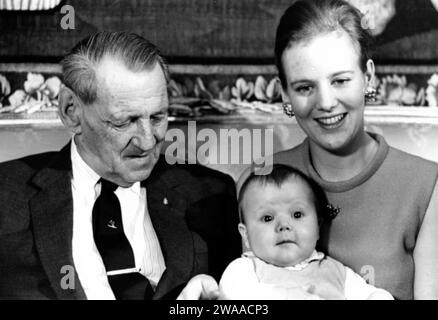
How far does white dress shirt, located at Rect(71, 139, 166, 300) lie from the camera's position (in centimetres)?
227

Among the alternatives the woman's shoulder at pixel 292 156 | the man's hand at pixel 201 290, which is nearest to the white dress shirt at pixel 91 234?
the man's hand at pixel 201 290

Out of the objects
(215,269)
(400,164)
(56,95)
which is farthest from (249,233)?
(56,95)

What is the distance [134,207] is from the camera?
2.33 m

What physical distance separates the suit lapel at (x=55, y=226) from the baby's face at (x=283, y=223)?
1.74ft

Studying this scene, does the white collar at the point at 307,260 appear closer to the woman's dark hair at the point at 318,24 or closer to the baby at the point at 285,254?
the baby at the point at 285,254

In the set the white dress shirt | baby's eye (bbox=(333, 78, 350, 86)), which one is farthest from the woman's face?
the white dress shirt

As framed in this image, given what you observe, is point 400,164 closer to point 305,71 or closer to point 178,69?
point 305,71

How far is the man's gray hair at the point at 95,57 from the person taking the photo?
7.41ft

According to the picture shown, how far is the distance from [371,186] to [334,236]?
0.61 ft

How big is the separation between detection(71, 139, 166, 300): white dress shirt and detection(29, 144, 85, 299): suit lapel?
0.02m

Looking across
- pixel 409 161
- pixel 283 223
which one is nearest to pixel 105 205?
pixel 283 223

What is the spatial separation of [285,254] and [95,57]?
787 mm

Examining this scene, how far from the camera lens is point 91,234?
2.28m

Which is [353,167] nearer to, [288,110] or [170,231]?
[288,110]
